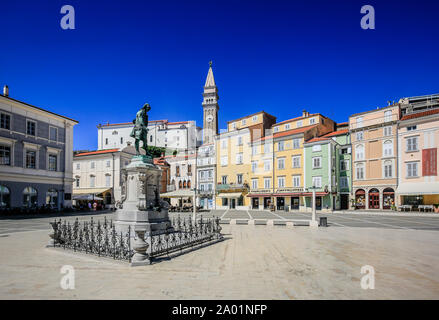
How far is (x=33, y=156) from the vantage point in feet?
107

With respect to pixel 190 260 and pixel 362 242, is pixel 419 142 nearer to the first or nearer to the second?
pixel 362 242

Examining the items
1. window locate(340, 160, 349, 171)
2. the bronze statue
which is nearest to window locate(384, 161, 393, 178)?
window locate(340, 160, 349, 171)

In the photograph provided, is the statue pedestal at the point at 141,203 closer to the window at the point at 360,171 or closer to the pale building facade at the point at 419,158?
the pale building facade at the point at 419,158

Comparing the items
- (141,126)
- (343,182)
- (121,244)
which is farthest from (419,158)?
(121,244)

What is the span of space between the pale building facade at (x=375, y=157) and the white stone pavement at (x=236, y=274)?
28.9m

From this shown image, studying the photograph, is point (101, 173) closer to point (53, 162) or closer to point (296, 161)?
point (53, 162)

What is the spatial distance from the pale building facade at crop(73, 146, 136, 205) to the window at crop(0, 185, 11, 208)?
56.3 feet

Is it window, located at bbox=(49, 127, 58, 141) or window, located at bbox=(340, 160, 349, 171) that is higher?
window, located at bbox=(49, 127, 58, 141)

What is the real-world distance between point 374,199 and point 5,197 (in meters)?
46.2

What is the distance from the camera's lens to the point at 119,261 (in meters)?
8.31

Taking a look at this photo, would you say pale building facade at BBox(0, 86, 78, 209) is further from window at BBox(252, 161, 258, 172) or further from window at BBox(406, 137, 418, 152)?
window at BBox(406, 137, 418, 152)

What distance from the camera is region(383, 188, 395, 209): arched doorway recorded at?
36031mm

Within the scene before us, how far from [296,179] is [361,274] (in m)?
35.8
